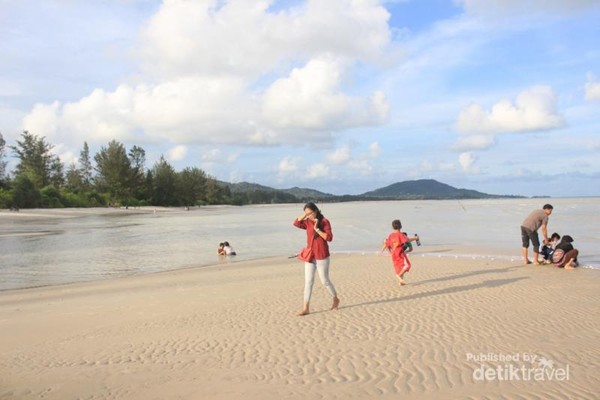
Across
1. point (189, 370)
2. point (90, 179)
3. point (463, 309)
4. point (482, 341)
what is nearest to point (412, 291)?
point (463, 309)

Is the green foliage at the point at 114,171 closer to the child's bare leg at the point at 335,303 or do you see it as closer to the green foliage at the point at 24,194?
the green foliage at the point at 24,194

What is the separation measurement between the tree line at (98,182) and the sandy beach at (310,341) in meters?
67.4

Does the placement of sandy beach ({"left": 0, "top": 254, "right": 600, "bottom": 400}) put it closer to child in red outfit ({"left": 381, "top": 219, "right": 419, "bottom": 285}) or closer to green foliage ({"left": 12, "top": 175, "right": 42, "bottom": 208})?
child in red outfit ({"left": 381, "top": 219, "right": 419, "bottom": 285})

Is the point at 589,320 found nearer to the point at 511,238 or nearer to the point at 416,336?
the point at 416,336

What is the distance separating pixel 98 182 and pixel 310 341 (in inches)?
4014

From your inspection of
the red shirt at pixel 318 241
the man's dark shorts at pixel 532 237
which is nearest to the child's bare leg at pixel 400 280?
the red shirt at pixel 318 241

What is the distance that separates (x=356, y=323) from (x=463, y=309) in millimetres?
2451

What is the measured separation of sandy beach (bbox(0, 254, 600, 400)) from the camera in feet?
18.2

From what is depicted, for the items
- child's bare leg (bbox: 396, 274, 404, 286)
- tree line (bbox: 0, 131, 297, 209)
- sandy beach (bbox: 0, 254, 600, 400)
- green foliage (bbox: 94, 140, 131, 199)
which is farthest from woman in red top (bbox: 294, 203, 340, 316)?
green foliage (bbox: 94, 140, 131, 199)

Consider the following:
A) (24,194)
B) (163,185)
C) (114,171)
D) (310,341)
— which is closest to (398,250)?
(310,341)

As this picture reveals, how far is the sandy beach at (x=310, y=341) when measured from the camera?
556 centimetres

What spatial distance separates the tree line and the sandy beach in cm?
6736

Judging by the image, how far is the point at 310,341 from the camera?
7387 mm

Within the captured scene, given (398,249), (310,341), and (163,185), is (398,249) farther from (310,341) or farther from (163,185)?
(163,185)
